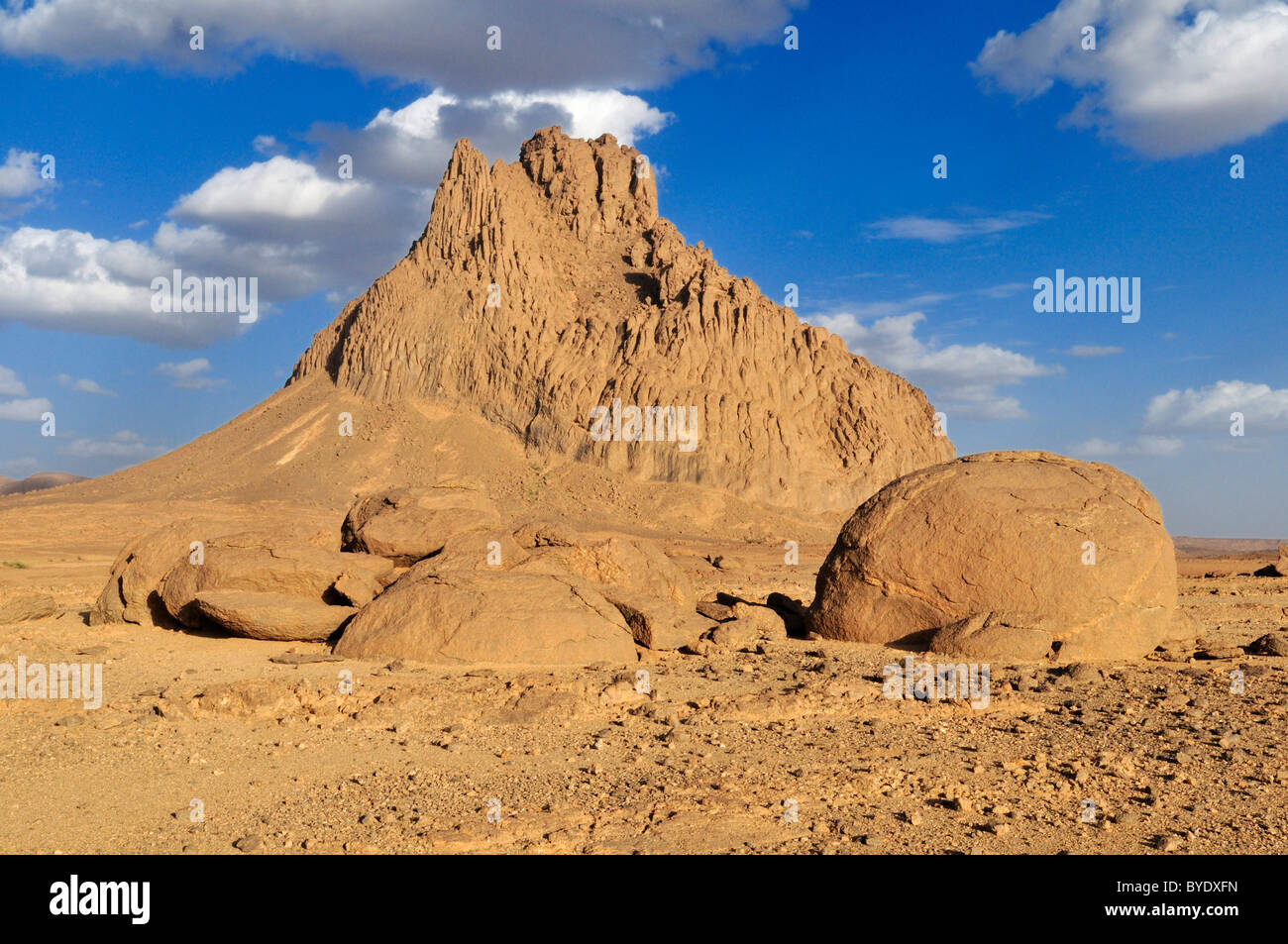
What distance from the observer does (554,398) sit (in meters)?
47.2

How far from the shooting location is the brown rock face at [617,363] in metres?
46.6

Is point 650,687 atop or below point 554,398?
below

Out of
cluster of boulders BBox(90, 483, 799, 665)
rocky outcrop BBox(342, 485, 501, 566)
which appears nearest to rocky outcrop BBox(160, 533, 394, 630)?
cluster of boulders BBox(90, 483, 799, 665)

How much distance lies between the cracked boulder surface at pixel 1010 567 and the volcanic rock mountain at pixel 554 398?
2928 cm

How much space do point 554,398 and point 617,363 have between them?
399 centimetres

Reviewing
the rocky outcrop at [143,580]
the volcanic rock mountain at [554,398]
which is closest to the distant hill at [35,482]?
the volcanic rock mountain at [554,398]

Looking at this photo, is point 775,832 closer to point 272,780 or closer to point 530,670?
point 272,780

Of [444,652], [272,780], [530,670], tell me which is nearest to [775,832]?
[272,780]

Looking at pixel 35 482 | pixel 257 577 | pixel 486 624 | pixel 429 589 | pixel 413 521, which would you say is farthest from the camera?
pixel 35 482

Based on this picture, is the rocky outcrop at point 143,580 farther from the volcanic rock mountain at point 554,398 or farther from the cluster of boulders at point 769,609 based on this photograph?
the volcanic rock mountain at point 554,398

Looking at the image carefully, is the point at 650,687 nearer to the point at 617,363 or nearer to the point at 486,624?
the point at 486,624

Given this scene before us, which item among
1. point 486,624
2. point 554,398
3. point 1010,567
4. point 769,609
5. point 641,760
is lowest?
point 641,760

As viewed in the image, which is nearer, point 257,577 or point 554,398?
point 257,577

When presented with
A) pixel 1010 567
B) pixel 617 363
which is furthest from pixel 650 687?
pixel 617 363
